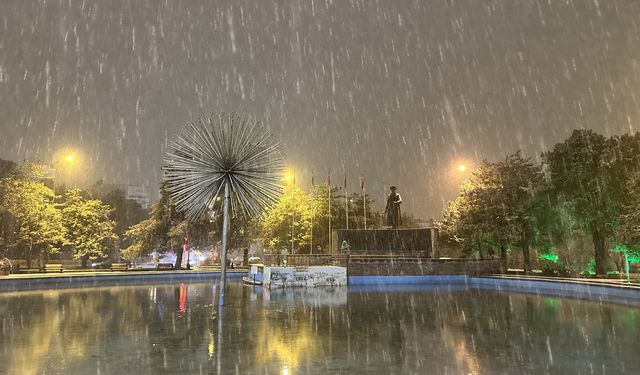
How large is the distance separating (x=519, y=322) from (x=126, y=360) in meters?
12.7

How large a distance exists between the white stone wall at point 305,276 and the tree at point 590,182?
2049 cm

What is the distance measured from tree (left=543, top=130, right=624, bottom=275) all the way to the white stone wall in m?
20.5

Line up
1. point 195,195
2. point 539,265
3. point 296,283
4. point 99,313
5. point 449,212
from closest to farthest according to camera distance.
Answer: point 99,313
point 195,195
point 296,283
point 449,212
point 539,265

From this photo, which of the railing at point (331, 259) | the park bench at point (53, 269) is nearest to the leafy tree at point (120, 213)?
the park bench at point (53, 269)

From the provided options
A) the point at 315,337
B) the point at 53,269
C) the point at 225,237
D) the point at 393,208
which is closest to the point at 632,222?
the point at 393,208

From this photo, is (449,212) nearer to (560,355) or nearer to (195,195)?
(195,195)

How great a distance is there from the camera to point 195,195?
18297 millimetres

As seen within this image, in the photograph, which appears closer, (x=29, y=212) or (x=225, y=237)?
(x=225, y=237)

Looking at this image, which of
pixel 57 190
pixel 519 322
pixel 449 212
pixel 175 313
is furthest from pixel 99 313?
pixel 57 190

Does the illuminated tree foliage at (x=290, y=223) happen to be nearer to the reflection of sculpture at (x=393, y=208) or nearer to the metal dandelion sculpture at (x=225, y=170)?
the reflection of sculpture at (x=393, y=208)

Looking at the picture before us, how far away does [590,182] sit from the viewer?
35.1 m

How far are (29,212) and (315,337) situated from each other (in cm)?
3388

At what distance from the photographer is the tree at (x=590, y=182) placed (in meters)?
34.1

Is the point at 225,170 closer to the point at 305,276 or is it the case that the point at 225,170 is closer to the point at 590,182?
the point at 305,276
